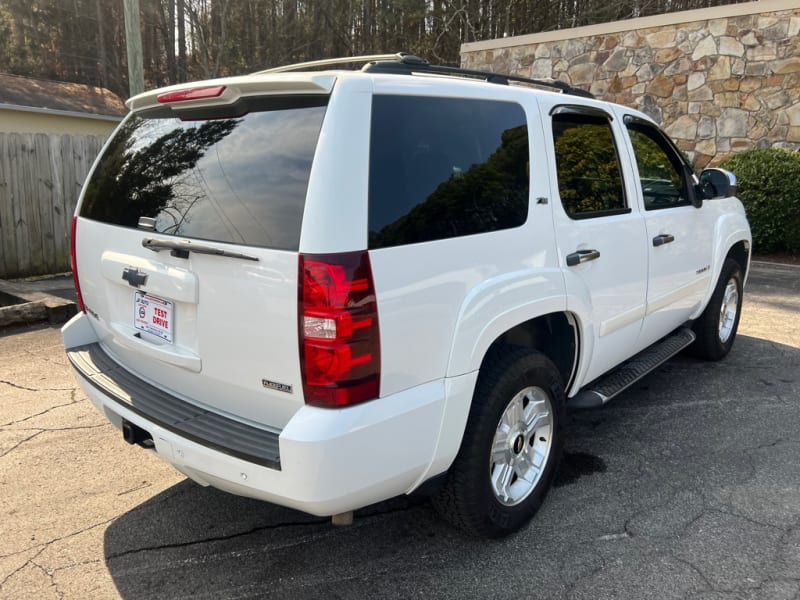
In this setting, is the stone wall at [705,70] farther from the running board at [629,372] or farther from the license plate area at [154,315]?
the license plate area at [154,315]

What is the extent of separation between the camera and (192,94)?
264 cm

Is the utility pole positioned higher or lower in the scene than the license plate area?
higher

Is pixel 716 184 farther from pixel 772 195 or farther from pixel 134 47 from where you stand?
pixel 134 47

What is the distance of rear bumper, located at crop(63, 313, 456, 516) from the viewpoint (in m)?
2.19

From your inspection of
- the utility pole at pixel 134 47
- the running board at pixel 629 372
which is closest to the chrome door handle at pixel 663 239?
the running board at pixel 629 372

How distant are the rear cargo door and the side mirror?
3451 mm

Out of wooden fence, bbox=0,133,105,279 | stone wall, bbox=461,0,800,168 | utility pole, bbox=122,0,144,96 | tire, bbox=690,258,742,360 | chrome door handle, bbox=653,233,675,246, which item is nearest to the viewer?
chrome door handle, bbox=653,233,675,246

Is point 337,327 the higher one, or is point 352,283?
point 352,283

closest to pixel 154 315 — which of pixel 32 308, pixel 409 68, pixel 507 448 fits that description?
pixel 409 68

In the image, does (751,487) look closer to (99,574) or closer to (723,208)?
(723,208)

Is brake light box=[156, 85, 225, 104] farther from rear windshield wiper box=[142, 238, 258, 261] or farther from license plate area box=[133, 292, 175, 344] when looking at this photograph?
license plate area box=[133, 292, 175, 344]

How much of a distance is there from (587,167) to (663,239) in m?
0.87

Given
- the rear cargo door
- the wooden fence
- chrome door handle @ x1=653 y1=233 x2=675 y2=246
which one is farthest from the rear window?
the wooden fence

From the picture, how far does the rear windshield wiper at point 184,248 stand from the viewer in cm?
235
